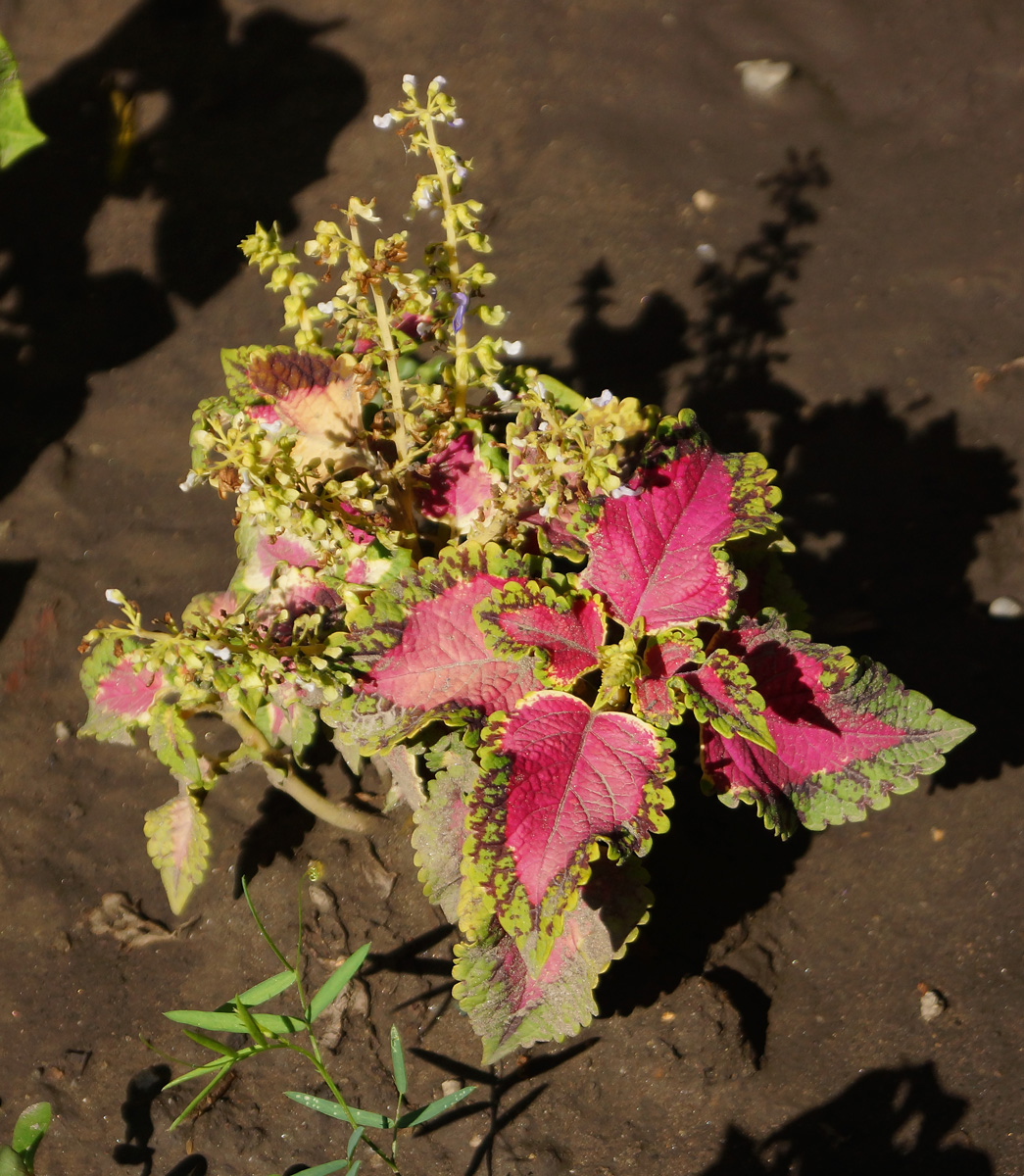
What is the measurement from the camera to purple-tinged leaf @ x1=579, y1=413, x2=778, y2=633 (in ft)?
5.34

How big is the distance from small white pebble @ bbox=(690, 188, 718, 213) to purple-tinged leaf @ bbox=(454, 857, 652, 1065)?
2.08 meters

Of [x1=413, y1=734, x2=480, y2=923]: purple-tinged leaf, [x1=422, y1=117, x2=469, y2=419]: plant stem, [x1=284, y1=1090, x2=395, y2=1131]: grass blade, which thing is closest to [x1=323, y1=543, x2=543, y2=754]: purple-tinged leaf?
[x1=413, y1=734, x2=480, y2=923]: purple-tinged leaf

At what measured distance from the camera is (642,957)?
214cm

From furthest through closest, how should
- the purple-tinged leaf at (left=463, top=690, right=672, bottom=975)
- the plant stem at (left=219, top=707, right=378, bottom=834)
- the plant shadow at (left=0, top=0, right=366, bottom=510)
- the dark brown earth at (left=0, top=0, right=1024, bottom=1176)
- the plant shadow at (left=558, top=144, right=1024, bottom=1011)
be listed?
the plant shadow at (left=0, top=0, right=366, bottom=510), the plant shadow at (left=558, top=144, right=1024, bottom=1011), the dark brown earth at (left=0, top=0, right=1024, bottom=1176), the plant stem at (left=219, top=707, right=378, bottom=834), the purple-tinged leaf at (left=463, top=690, right=672, bottom=975)

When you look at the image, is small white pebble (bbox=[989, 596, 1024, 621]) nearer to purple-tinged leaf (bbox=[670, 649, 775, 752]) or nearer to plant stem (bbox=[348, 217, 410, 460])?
purple-tinged leaf (bbox=[670, 649, 775, 752])

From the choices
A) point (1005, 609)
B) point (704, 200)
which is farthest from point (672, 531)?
point (704, 200)

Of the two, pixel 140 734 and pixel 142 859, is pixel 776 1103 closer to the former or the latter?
pixel 142 859

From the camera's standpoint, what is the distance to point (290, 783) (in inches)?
81.4

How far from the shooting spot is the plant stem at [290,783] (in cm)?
191

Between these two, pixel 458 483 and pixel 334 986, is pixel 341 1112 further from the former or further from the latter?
pixel 458 483

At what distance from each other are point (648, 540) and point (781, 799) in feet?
1.54

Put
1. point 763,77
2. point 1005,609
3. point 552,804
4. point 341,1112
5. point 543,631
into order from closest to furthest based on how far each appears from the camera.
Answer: point 552,804 → point 543,631 → point 341,1112 → point 1005,609 → point 763,77

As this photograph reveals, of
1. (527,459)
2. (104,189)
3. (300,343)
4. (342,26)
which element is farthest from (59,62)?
(527,459)

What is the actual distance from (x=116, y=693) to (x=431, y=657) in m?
0.66
